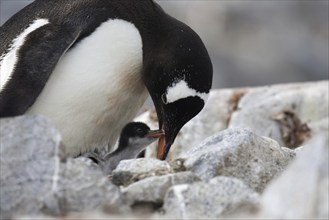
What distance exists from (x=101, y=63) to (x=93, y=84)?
0.13 meters

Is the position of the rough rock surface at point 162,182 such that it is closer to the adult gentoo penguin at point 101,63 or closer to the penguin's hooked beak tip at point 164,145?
the adult gentoo penguin at point 101,63

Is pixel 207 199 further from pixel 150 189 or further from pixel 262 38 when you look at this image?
pixel 262 38

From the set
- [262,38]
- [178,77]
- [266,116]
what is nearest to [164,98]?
[178,77]

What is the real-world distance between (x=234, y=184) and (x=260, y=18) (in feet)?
39.3

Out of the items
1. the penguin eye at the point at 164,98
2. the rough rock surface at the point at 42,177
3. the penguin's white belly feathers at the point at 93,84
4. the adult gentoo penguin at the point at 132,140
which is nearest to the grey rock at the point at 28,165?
the rough rock surface at the point at 42,177

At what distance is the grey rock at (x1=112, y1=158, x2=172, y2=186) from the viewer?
471 cm

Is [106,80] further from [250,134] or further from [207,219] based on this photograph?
[207,219]

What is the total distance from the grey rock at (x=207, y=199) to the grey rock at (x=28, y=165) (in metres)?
0.45

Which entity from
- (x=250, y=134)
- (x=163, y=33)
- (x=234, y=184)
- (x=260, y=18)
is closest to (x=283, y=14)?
(x=260, y=18)

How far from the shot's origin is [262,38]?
15656 mm

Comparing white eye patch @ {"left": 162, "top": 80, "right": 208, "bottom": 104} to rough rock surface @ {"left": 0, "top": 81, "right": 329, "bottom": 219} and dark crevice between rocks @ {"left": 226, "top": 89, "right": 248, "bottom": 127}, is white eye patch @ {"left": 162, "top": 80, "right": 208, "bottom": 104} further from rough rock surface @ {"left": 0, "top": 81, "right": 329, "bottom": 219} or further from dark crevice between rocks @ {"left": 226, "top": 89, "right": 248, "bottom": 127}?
dark crevice between rocks @ {"left": 226, "top": 89, "right": 248, "bottom": 127}

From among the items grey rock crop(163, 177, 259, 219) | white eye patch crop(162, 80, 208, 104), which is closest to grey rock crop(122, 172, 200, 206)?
grey rock crop(163, 177, 259, 219)

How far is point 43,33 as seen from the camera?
19.4 ft

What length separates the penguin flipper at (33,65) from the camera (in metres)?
5.54
